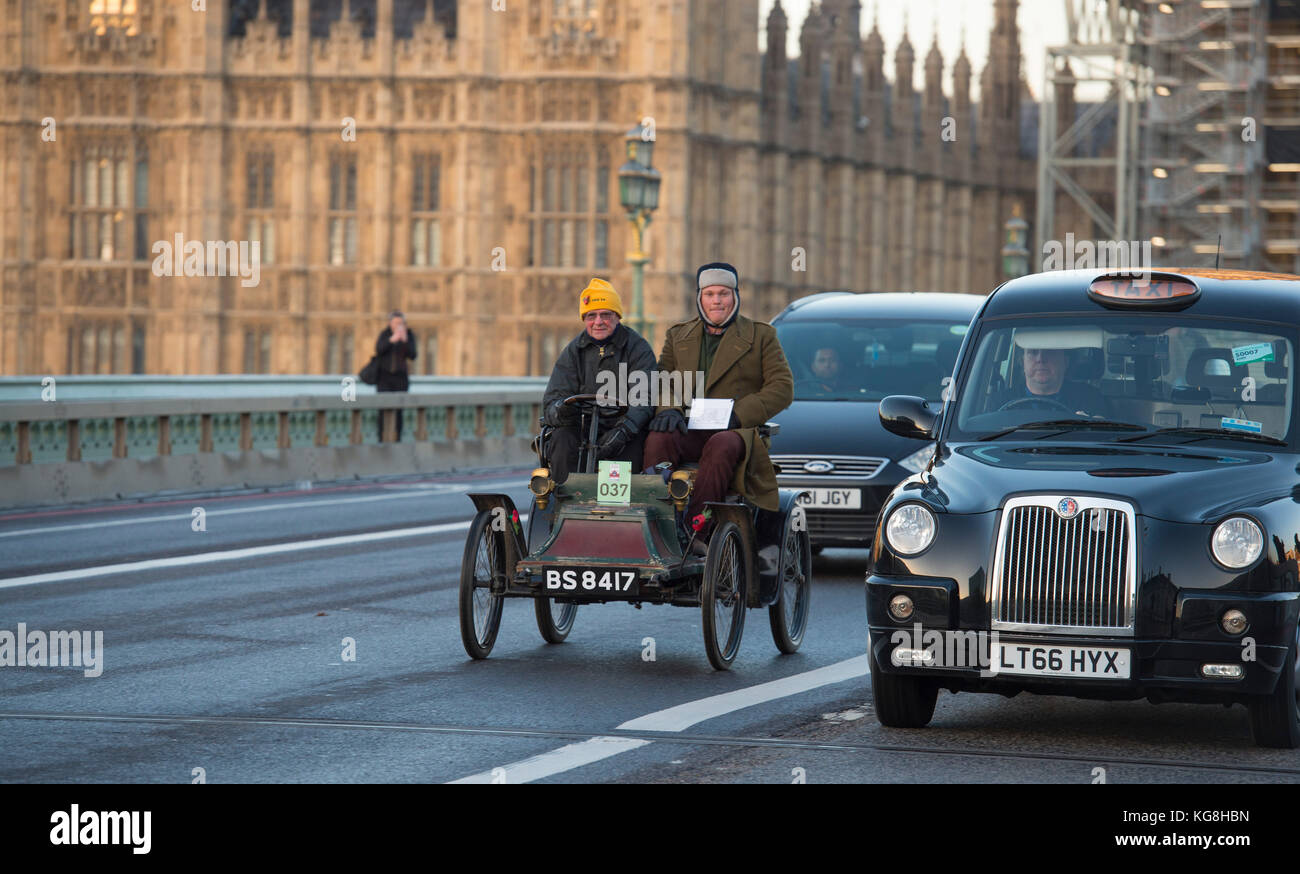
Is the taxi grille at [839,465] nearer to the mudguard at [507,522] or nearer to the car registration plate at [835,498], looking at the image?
the car registration plate at [835,498]

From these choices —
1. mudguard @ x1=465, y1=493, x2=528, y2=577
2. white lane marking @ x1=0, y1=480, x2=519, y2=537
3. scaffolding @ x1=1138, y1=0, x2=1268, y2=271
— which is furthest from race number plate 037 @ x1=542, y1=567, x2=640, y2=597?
scaffolding @ x1=1138, y1=0, x2=1268, y2=271

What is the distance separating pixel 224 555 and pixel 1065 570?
842 centimetres

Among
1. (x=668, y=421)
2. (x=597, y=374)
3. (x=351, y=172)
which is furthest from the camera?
(x=351, y=172)

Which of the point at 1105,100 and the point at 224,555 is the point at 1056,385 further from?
the point at 1105,100

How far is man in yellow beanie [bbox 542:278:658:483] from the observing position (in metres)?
9.81

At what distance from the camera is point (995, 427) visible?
27.5 ft

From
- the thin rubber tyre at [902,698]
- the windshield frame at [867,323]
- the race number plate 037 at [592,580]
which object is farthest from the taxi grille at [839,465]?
the thin rubber tyre at [902,698]

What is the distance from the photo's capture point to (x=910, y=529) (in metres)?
7.70

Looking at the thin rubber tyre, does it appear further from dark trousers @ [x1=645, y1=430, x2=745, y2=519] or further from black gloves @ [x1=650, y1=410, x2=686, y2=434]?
black gloves @ [x1=650, y1=410, x2=686, y2=434]

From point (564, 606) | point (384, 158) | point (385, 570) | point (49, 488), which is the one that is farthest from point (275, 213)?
point (564, 606)

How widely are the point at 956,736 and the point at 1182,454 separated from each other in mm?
1317

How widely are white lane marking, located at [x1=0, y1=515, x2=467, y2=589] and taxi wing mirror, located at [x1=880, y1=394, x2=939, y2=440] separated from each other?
6047 mm

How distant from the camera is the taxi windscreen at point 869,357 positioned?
47.8 feet

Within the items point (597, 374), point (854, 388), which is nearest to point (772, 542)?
point (597, 374)
